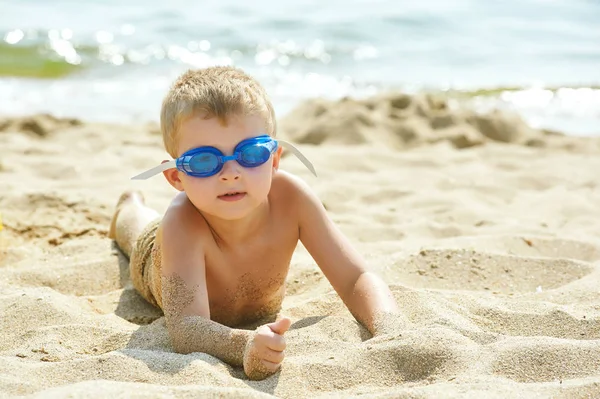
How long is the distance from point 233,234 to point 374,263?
0.88 metres

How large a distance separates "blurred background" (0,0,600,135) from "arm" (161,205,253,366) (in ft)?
15.6

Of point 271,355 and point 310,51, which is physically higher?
point 271,355

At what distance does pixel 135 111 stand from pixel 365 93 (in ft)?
8.25

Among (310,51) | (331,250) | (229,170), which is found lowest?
(310,51)

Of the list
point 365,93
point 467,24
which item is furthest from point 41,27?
point 467,24

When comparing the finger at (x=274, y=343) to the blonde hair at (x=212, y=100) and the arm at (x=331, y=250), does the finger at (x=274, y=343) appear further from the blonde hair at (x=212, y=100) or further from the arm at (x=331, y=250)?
the blonde hair at (x=212, y=100)

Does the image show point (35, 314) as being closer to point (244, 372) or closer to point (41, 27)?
point (244, 372)

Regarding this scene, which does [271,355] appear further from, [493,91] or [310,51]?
[310,51]

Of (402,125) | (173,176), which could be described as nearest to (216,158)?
(173,176)

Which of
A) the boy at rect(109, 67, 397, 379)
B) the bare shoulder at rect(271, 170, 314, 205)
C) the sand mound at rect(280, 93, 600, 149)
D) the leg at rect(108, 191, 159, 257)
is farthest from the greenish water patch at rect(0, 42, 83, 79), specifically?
the bare shoulder at rect(271, 170, 314, 205)

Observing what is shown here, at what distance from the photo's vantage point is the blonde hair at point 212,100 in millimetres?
2707

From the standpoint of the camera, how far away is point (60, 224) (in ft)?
14.3

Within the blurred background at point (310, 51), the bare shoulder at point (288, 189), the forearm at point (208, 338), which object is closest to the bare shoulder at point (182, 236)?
the forearm at point (208, 338)

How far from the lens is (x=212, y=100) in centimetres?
270
